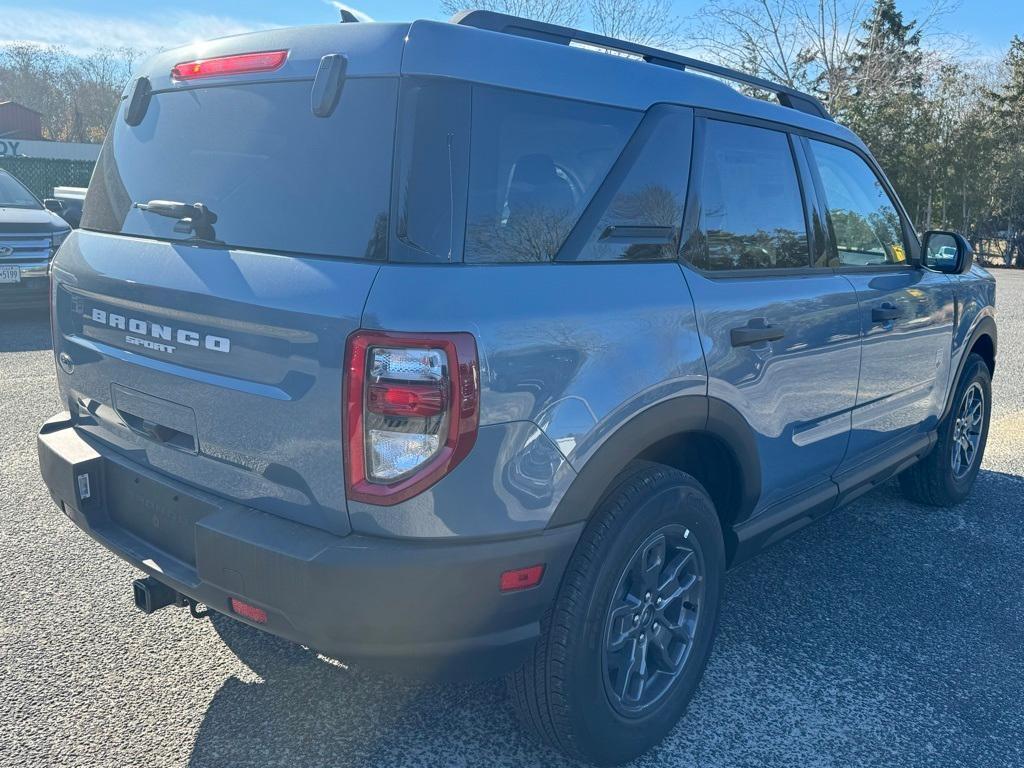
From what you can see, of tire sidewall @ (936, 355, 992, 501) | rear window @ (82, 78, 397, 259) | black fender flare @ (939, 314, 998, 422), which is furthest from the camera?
tire sidewall @ (936, 355, 992, 501)

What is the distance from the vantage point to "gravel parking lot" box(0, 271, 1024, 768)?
2.51m

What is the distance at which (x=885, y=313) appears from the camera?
3461 millimetres

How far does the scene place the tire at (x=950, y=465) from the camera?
4512 mm

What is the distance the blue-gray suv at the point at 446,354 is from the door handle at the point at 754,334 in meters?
0.01

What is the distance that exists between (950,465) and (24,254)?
28.4ft

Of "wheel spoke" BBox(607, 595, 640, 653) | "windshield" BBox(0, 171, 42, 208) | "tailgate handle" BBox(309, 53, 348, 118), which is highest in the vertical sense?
"tailgate handle" BBox(309, 53, 348, 118)

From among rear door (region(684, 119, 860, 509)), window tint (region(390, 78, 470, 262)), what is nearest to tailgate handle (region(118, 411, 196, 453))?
window tint (region(390, 78, 470, 262))

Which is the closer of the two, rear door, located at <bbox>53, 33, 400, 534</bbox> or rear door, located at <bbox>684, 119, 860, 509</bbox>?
rear door, located at <bbox>53, 33, 400, 534</bbox>

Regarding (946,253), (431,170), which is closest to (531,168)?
(431,170)

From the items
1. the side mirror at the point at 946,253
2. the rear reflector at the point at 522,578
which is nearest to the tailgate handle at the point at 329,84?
the rear reflector at the point at 522,578

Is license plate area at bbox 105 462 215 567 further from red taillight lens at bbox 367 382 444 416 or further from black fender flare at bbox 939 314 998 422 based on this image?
black fender flare at bbox 939 314 998 422

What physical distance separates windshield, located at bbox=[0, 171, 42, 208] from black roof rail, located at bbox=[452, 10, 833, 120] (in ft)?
29.4

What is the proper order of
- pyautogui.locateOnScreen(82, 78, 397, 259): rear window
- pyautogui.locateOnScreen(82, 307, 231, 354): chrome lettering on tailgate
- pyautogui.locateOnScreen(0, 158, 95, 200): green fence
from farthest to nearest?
pyautogui.locateOnScreen(0, 158, 95, 200): green fence
pyautogui.locateOnScreen(82, 307, 231, 354): chrome lettering on tailgate
pyautogui.locateOnScreen(82, 78, 397, 259): rear window

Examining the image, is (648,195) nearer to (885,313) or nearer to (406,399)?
(406,399)
